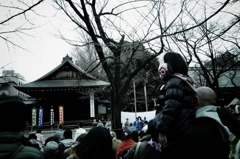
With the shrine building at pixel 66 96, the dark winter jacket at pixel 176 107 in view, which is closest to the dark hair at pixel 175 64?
the dark winter jacket at pixel 176 107

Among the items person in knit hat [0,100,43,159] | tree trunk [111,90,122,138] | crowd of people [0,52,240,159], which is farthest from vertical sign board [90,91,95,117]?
person in knit hat [0,100,43,159]

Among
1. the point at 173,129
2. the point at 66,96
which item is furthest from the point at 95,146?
the point at 66,96

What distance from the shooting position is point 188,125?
1.73 m

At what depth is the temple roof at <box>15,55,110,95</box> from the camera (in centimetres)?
2249

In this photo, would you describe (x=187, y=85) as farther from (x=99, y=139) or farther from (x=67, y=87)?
(x=67, y=87)

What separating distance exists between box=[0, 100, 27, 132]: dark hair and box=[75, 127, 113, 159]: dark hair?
2.00 feet

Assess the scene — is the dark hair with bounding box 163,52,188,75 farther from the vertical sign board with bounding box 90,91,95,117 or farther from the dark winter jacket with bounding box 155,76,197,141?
the vertical sign board with bounding box 90,91,95,117

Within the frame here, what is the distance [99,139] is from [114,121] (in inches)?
153

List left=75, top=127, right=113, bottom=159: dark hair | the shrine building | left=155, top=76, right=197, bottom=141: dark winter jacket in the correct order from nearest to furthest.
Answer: left=155, top=76, right=197, bottom=141: dark winter jacket, left=75, top=127, right=113, bottom=159: dark hair, the shrine building

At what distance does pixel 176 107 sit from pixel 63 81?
23731 mm

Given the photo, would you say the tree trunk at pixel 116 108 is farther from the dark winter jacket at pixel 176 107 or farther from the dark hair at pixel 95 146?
the dark winter jacket at pixel 176 107

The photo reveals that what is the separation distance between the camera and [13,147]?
1.91 m

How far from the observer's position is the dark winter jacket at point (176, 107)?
1.79 metres

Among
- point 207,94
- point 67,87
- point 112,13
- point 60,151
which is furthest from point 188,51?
point 67,87
